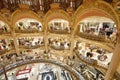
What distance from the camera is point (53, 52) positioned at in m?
18.1

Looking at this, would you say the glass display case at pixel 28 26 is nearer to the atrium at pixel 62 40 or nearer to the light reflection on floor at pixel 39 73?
the atrium at pixel 62 40

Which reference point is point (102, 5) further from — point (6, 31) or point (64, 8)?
point (6, 31)

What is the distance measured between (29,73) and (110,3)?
10.6m

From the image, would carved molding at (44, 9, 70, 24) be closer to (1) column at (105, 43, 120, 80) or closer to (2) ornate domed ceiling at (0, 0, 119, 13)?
(2) ornate domed ceiling at (0, 0, 119, 13)

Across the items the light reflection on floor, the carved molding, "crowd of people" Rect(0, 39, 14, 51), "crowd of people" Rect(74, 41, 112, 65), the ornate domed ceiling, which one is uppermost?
the ornate domed ceiling

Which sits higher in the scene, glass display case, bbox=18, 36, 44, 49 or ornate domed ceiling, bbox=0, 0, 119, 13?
ornate domed ceiling, bbox=0, 0, 119, 13

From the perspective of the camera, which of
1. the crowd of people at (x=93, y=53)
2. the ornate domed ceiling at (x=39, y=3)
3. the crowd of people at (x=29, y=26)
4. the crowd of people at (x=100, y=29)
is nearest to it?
the crowd of people at (x=100, y=29)

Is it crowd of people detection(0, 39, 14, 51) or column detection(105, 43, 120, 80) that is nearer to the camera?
column detection(105, 43, 120, 80)

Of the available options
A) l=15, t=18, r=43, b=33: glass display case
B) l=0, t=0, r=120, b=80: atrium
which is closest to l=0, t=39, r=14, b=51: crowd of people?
l=0, t=0, r=120, b=80: atrium

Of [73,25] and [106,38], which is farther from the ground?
[73,25]

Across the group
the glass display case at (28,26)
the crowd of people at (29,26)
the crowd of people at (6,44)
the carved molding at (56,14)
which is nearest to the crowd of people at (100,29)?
the carved molding at (56,14)

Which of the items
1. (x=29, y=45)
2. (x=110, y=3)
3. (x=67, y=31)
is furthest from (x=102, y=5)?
(x=29, y=45)

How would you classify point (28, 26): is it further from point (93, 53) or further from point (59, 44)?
point (93, 53)

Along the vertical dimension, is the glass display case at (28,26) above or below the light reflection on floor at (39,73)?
above
